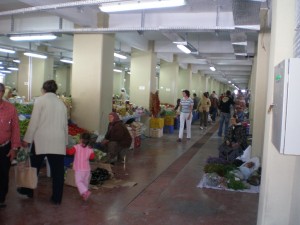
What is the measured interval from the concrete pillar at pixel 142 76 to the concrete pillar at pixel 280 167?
9668mm

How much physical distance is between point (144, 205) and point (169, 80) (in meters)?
12.7

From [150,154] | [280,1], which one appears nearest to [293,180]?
[280,1]

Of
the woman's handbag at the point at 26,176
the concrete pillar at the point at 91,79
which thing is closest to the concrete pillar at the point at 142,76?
the concrete pillar at the point at 91,79

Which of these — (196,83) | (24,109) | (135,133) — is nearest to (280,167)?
(24,109)

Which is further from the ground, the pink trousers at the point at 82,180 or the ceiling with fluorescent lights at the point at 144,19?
the ceiling with fluorescent lights at the point at 144,19

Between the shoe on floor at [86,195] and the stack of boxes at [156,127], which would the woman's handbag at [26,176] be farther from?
the stack of boxes at [156,127]

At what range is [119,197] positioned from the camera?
18.2 ft

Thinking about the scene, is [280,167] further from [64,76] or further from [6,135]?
[64,76]

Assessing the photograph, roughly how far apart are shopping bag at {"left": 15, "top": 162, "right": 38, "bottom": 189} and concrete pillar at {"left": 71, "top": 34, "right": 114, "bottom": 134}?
4.20 meters

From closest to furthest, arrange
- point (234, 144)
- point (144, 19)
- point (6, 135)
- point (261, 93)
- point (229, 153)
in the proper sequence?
point (6, 135)
point (229, 153)
point (234, 144)
point (261, 93)
point (144, 19)

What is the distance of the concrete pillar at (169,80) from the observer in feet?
57.2

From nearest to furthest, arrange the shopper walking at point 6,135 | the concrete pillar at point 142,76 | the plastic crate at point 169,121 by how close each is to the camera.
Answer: the shopper walking at point 6,135 → the concrete pillar at point 142,76 → the plastic crate at point 169,121

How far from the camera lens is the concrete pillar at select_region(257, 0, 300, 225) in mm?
3322

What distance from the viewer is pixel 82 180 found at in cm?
545
